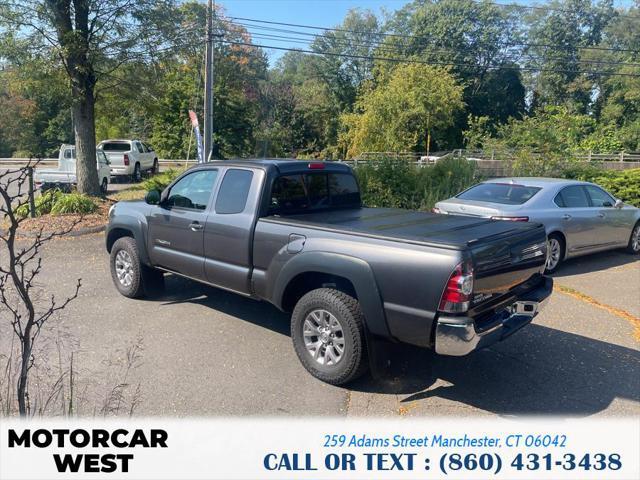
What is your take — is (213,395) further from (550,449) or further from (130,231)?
(130,231)

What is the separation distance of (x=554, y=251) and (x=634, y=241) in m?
2.86

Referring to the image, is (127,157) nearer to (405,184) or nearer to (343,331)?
(405,184)

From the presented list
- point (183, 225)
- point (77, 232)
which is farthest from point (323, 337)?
point (77, 232)

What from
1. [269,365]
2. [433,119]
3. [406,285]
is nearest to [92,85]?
[269,365]

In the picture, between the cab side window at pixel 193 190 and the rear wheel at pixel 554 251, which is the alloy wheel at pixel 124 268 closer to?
the cab side window at pixel 193 190

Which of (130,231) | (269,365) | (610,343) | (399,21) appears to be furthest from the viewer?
(399,21)

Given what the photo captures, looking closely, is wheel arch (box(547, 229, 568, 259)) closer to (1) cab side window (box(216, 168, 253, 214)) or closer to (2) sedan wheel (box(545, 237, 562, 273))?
(2) sedan wheel (box(545, 237, 562, 273))

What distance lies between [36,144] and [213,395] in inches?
1301

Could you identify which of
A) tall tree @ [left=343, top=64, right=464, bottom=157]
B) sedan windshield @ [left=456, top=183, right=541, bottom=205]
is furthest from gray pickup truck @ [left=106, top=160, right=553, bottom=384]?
tall tree @ [left=343, top=64, right=464, bottom=157]

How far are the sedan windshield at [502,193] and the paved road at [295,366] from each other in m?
2.14

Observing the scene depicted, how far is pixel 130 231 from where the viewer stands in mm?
6270

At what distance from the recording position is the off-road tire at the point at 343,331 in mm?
3943

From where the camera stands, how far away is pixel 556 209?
8.20 meters

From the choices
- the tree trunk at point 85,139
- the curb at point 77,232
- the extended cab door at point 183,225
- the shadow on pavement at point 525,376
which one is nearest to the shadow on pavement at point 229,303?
the extended cab door at point 183,225
